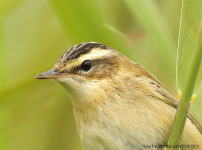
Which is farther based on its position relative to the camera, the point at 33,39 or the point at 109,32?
the point at 33,39

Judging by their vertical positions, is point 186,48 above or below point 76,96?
above

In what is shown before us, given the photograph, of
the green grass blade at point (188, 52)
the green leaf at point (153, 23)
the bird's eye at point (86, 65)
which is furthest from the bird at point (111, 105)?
the green grass blade at point (188, 52)

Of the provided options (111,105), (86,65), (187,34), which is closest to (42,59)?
(86,65)

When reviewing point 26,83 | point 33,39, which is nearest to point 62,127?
point 26,83

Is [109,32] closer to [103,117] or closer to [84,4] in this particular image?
[84,4]

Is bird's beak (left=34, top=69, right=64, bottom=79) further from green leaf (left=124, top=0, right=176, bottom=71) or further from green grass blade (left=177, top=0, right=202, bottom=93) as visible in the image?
green grass blade (left=177, top=0, right=202, bottom=93)

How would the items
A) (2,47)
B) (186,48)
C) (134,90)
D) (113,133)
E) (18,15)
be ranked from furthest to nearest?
(18,15)
(2,47)
(134,90)
(113,133)
(186,48)

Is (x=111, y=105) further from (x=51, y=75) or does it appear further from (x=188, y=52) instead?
(x=188, y=52)
